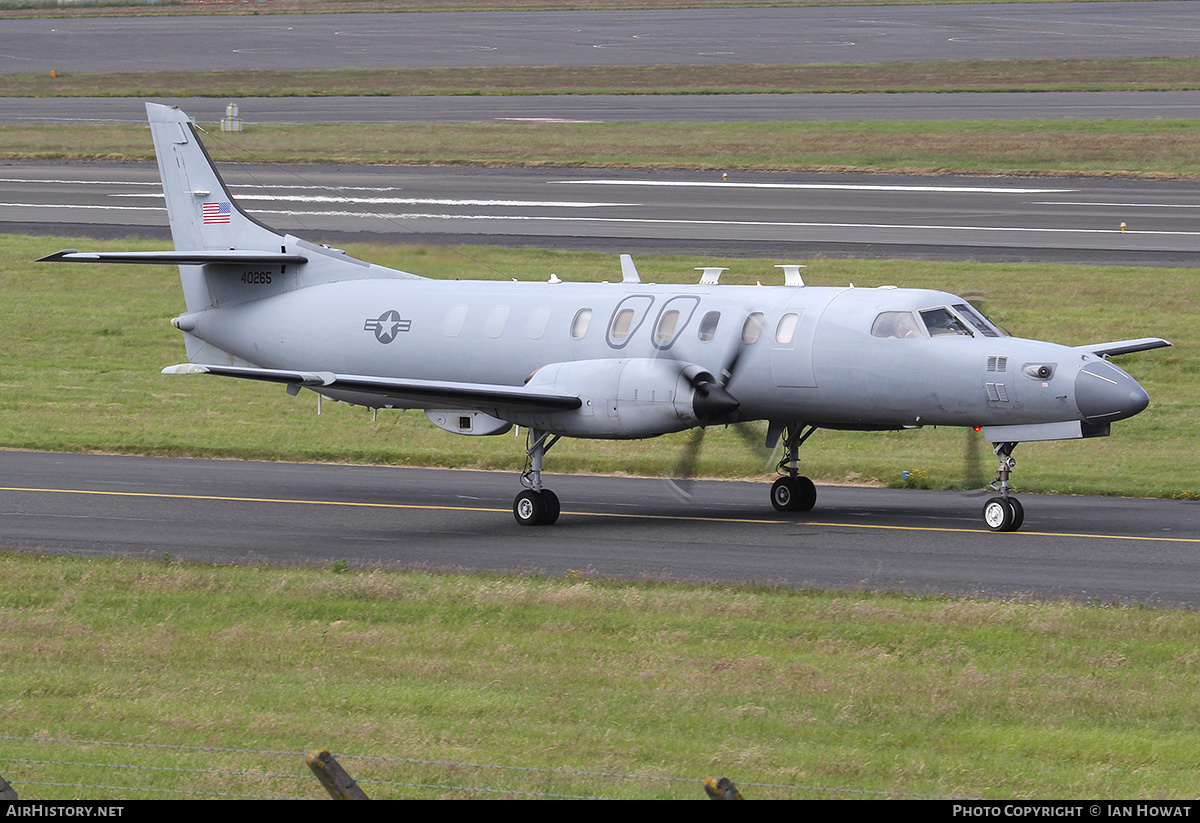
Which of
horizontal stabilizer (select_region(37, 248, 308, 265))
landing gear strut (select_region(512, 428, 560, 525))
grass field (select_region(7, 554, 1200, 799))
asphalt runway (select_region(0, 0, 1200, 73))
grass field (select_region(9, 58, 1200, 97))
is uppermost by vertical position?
asphalt runway (select_region(0, 0, 1200, 73))

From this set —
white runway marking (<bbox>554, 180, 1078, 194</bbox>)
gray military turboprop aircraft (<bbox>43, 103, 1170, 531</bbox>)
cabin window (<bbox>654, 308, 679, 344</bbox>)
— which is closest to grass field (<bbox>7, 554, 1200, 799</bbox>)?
gray military turboprop aircraft (<bbox>43, 103, 1170, 531</bbox>)

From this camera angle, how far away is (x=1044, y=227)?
42.3m

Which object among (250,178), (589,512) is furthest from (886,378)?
(250,178)

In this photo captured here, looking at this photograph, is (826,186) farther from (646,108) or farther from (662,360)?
(662,360)

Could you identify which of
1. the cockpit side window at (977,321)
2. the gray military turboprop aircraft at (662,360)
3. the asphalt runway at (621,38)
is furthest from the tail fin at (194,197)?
the asphalt runway at (621,38)

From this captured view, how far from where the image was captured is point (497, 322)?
24234mm

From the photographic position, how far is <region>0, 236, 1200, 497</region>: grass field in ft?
92.0

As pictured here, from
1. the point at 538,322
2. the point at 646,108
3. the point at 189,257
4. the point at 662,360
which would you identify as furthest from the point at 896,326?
the point at 646,108

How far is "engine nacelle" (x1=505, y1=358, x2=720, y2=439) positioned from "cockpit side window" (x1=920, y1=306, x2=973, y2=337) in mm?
3026

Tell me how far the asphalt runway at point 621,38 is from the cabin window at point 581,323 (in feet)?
181

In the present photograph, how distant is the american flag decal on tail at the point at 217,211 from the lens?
89.5ft

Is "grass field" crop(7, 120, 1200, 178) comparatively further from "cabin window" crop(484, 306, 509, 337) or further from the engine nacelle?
the engine nacelle

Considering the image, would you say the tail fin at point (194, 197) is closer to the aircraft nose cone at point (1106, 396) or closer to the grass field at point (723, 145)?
the aircraft nose cone at point (1106, 396)

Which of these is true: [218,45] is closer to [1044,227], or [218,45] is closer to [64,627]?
[1044,227]
